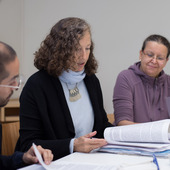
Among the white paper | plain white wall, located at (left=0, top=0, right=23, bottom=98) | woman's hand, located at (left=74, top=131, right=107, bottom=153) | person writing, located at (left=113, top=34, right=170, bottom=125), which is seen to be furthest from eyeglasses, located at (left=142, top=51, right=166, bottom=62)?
plain white wall, located at (left=0, top=0, right=23, bottom=98)

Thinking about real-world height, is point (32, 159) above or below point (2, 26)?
below

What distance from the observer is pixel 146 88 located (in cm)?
223

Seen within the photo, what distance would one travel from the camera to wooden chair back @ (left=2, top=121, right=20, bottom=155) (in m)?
1.79

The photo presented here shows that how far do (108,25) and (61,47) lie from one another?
6.05 feet

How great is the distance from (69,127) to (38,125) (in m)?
0.18

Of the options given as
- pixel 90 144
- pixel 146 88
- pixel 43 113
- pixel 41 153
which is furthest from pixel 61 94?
pixel 146 88

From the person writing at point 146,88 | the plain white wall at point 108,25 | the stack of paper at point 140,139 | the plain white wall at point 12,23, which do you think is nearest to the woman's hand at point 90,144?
the stack of paper at point 140,139

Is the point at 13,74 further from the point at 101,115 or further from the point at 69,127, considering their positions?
the point at 101,115

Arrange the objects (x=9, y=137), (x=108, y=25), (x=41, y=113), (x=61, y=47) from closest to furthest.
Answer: (x=41, y=113)
(x=61, y=47)
(x=9, y=137)
(x=108, y=25)

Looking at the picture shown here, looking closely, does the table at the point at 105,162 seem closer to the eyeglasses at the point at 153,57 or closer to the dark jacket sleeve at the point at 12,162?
the dark jacket sleeve at the point at 12,162

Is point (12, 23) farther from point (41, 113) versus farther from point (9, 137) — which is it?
point (41, 113)

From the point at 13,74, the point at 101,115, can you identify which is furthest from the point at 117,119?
the point at 13,74

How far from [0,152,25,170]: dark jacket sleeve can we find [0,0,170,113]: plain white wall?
223 cm

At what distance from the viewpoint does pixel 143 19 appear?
3246mm
